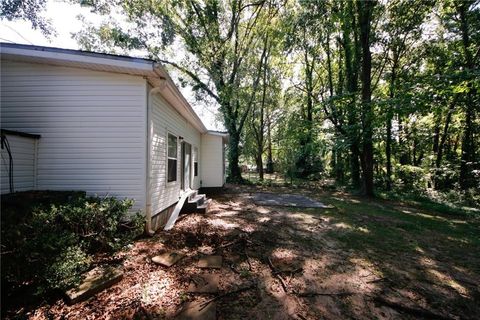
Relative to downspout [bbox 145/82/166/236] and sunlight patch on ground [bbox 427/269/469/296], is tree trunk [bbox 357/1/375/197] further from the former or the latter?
downspout [bbox 145/82/166/236]

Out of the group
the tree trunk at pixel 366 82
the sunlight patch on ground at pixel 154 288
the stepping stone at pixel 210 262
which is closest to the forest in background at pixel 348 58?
the tree trunk at pixel 366 82

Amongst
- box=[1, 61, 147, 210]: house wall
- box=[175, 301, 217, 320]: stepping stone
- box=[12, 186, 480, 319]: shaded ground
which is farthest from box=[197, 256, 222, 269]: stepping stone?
box=[1, 61, 147, 210]: house wall

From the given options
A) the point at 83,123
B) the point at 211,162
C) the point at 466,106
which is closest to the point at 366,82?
the point at 466,106

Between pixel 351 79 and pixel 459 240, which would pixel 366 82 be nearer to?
pixel 351 79

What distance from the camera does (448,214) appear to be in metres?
7.80

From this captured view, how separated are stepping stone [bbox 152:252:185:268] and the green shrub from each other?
68 cm

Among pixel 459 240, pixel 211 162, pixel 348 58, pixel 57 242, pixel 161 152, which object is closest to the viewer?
pixel 57 242

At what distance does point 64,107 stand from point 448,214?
11.8m

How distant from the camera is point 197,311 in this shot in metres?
2.38

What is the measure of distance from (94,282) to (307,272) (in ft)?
9.44

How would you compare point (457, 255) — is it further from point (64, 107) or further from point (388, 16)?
point (388, 16)

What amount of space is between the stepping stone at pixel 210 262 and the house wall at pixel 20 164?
11.6 ft

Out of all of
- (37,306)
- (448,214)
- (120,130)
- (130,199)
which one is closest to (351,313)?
(37,306)

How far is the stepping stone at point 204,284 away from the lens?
278 centimetres
